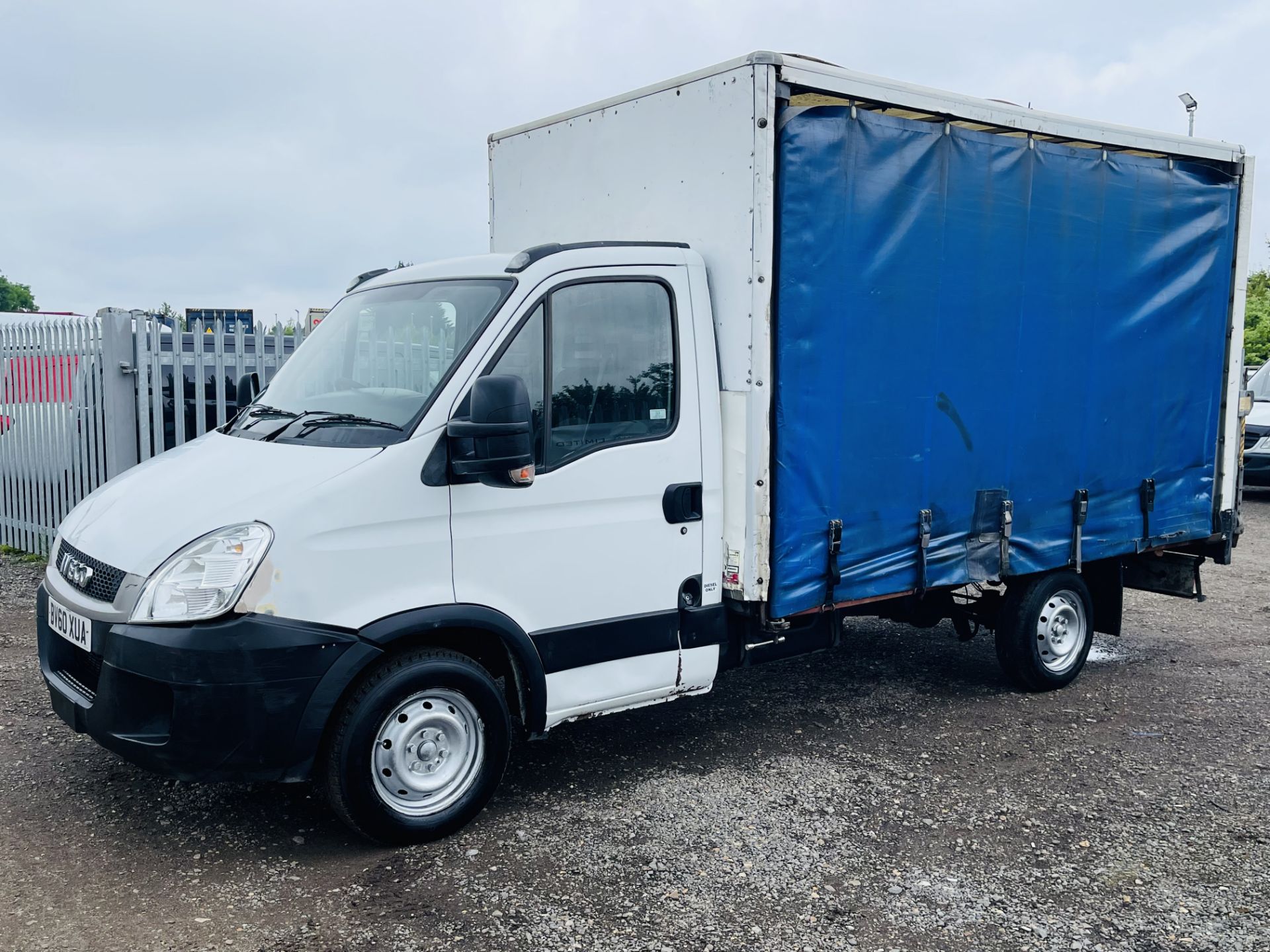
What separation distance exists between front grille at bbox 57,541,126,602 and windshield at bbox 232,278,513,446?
0.84m

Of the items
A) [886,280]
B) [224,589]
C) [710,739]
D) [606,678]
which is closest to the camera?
[224,589]

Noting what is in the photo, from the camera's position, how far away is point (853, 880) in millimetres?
4082

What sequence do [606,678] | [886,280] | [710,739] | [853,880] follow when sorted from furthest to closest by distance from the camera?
[710,739], [886,280], [606,678], [853,880]

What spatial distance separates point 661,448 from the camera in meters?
4.70

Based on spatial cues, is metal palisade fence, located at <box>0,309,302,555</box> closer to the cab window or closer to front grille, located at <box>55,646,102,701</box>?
front grille, located at <box>55,646,102,701</box>

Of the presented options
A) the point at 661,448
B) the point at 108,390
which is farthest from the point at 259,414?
the point at 108,390

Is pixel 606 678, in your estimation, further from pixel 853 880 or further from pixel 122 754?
pixel 122 754

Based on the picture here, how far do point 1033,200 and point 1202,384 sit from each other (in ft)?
6.13

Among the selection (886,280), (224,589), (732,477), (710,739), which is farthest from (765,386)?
(224,589)

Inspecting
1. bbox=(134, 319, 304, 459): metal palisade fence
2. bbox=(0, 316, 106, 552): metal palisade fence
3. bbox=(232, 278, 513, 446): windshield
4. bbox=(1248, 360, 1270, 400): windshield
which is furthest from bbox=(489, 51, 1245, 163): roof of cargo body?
bbox=(1248, 360, 1270, 400): windshield

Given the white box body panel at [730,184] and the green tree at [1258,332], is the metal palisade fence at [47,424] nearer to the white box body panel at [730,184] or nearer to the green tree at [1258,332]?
the white box body panel at [730,184]

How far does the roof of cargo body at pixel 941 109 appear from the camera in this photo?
474 cm

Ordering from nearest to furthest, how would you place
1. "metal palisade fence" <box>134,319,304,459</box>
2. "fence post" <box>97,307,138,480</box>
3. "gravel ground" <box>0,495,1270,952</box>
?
"gravel ground" <box>0,495,1270,952</box>
"fence post" <box>97,307,138,480</box>
"metal palisade fence" <box>134,319,304,459</box>

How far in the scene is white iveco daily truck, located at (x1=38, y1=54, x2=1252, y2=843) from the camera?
156 inches
